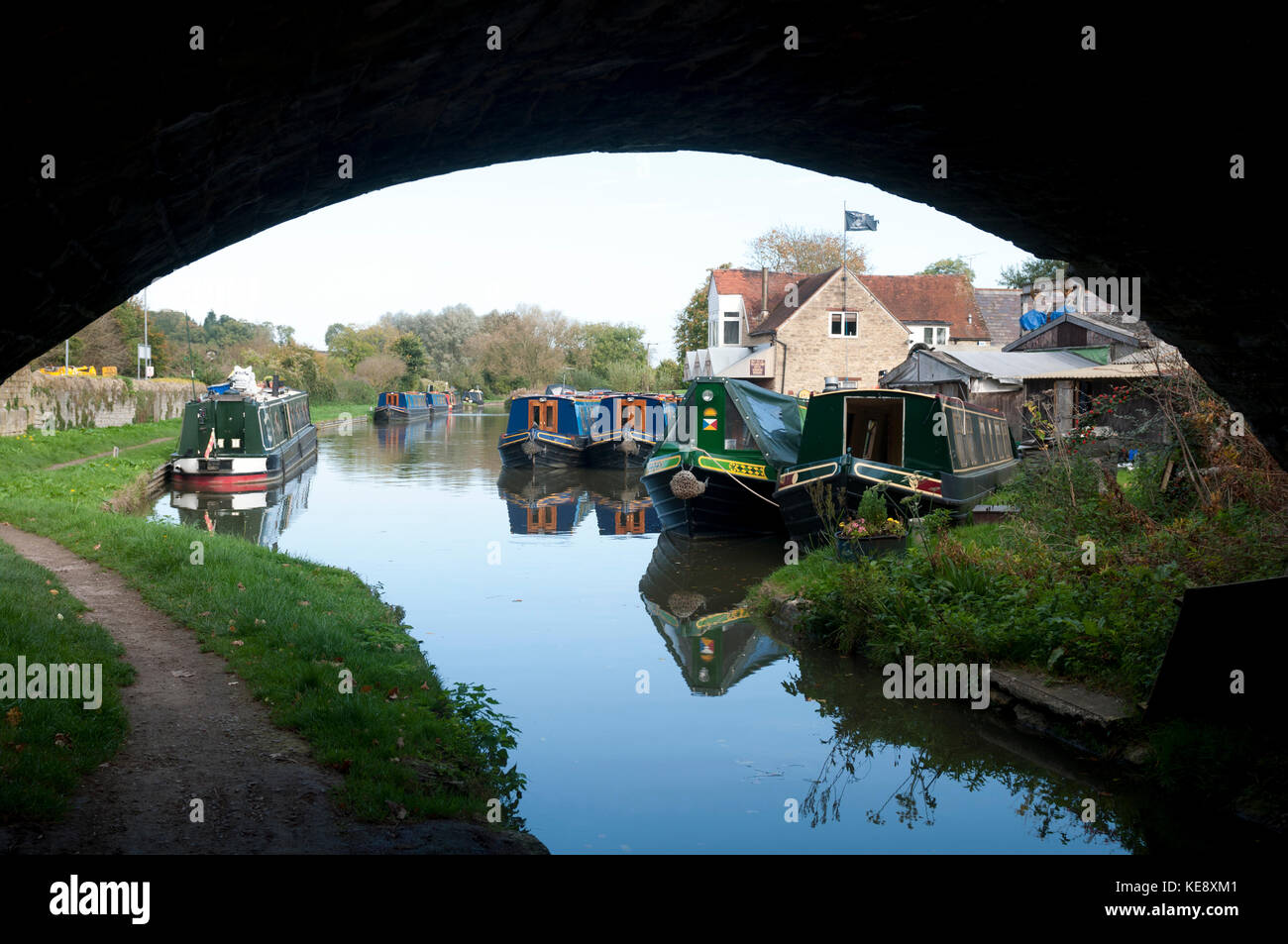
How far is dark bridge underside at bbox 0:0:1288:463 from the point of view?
99.5 inches

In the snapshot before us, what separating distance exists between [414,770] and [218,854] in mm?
1472

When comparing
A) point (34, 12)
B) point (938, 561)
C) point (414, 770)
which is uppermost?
point (34, 12)

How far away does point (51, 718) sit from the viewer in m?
5.50

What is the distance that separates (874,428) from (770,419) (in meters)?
2.72

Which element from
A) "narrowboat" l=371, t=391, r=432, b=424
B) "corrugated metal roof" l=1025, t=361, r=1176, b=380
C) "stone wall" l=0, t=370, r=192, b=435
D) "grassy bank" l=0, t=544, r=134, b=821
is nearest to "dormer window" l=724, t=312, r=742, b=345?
"narrowboat" l=371, t=391, r=432, b=424

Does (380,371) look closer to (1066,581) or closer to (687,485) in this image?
(687,485)

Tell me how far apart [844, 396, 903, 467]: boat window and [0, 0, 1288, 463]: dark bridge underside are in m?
11.7

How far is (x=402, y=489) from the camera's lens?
2480 centimetres

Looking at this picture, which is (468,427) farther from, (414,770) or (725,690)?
(414,770)

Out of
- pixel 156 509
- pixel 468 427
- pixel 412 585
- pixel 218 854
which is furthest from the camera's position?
pixel 468 427

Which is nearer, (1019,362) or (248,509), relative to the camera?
(248,509)

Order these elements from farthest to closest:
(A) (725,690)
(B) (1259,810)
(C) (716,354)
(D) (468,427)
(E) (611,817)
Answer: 1. (D) (468,427)
2. (C) (716,354)
3. (A) (725,690)
4. (E) (611,817)
5. (B) (1259,810)

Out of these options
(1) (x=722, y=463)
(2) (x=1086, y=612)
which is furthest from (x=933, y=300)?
(2) (x=1086, y=612)

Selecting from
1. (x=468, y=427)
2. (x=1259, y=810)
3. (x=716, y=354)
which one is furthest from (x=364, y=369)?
(x=1259, y=810)
